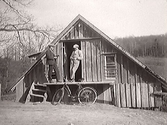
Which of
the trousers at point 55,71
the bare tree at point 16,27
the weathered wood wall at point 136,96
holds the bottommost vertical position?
the weathered wood wall at point 136,96

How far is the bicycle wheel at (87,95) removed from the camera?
11219mm

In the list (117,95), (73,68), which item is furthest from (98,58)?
(117,95)

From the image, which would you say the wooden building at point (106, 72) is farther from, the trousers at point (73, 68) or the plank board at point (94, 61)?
the trousers at point (73, 68)

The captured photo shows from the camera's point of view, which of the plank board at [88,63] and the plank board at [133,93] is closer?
the plank board at [133,93]

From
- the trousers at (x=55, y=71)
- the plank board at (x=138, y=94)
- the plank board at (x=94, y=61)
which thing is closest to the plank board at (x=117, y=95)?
the plank board at (x=138, y=94)

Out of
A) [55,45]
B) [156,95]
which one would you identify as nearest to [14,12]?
[55,45]

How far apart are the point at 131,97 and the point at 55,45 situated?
18.0 ft

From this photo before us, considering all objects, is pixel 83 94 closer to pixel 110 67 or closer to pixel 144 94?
pixel 110 67

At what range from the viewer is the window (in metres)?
11.7

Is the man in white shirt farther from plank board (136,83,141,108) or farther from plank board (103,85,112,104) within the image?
plank board (136,83,141,108)

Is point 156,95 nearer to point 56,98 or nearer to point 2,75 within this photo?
point 56,98

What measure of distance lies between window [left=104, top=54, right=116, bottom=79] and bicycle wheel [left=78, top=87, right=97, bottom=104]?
4.12 ft

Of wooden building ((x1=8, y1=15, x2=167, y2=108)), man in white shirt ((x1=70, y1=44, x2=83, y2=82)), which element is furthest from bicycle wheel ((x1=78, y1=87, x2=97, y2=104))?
man in white shirt ((x1=70, y1=44, x2=83, y2=82))

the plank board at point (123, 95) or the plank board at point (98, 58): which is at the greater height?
the plank board at point (98, 58)
